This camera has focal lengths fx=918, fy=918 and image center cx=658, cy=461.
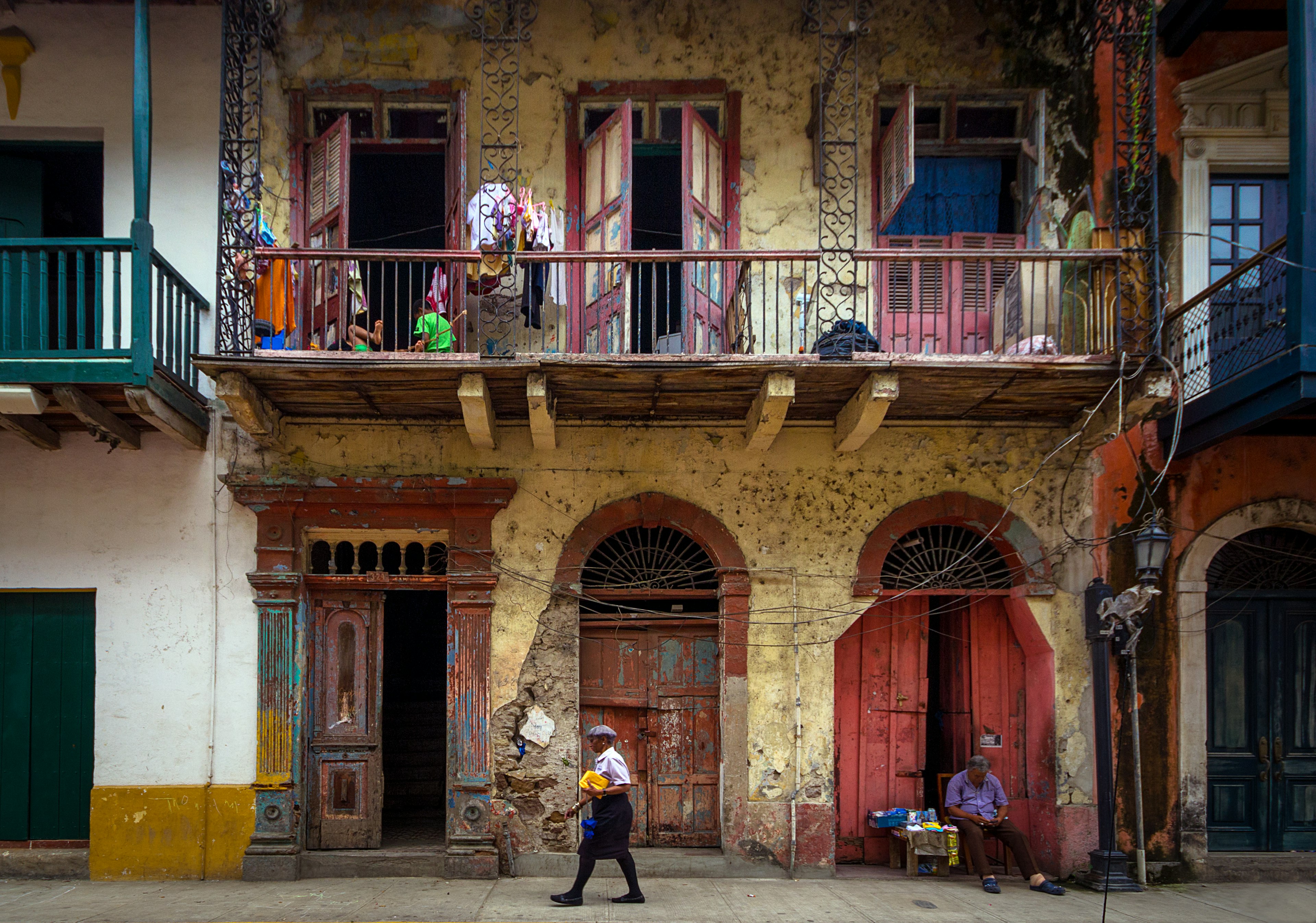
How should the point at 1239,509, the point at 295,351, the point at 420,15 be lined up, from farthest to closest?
the point at 420,15 < the point at 1239,509 < the point at 295,351

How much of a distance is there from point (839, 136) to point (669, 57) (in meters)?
1.80

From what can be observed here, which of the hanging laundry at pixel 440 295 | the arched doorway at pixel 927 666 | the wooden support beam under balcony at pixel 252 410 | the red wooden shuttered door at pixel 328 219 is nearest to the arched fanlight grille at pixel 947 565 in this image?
the arched doorway at pixel 927 666

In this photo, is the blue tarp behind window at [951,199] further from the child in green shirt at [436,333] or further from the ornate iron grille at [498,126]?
the child in green shirt at [436,333]

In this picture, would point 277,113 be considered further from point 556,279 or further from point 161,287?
point 556,279

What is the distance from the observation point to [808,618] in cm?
819

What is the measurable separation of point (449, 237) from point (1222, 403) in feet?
22.3

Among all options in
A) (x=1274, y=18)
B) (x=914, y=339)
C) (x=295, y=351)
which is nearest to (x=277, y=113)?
(x=295, y=351)

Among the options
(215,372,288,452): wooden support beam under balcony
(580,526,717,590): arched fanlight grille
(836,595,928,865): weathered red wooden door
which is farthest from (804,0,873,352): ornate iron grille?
(215,372,288,452): wooden support beam under balcony

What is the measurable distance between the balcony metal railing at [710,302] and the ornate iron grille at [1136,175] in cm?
11

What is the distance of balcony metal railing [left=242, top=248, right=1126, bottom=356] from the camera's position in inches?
300

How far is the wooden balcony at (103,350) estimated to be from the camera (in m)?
7.20

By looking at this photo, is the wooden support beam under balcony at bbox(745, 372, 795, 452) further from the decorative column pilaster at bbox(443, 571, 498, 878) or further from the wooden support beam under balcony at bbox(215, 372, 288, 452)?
the wooden support beam under balcony at bbox(215, 372, 288, 452)

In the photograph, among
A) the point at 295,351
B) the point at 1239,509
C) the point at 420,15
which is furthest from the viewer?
the point at 420,15

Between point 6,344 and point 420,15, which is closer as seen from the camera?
point 6,344
